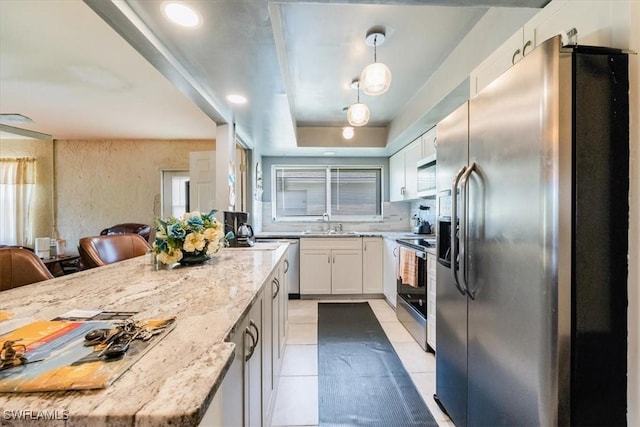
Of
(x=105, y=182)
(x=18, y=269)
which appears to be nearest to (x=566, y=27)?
(x=18, y=269)

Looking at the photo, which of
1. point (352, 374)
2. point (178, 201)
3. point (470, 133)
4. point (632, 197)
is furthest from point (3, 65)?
point (632, 197)

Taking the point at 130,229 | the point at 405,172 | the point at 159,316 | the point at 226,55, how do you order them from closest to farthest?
the point at 159,316
the point at 226,55
the point at 405,172
the point at 130,229

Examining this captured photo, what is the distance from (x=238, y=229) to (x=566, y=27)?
7.82ft

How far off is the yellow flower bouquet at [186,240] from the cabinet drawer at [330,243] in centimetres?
220

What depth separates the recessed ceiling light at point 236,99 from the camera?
226cm

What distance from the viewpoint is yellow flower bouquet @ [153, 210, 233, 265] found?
4.84 feet

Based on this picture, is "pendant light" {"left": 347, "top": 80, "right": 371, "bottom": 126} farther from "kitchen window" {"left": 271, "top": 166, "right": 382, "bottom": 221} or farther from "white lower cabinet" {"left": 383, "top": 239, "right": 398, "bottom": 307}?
"kitchen window" {"left": 271, "top": 166, "right": 382, "bottom": 221}

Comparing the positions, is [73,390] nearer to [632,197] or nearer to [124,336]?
[124,336]

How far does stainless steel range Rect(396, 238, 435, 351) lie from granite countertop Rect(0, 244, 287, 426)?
139 cm

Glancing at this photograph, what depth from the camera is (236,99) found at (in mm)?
2320

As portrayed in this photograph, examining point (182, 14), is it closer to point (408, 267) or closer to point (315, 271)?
point (408, 267)

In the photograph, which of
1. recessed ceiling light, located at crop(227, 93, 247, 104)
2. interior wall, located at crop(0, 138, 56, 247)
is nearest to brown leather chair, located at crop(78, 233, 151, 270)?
recessed ceiling light, located at crop(227, 93, 247, 104)

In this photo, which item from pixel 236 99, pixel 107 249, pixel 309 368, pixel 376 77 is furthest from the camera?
pixel 236 99

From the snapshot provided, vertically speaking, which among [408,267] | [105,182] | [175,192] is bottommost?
[408,267]
